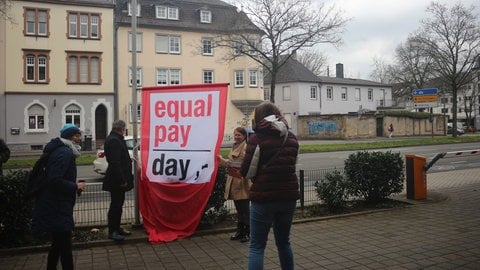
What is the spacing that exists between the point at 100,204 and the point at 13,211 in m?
2.19

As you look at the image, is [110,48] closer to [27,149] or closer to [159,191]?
[27,149]

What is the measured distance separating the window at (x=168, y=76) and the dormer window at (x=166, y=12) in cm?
529

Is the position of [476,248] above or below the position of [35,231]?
below

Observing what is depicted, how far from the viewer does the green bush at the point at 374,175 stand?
28.8 ft

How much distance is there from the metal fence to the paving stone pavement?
1052 millimetres

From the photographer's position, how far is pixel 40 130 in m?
35.5

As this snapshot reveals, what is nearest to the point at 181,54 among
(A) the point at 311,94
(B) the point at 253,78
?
(B) the point at 253,78

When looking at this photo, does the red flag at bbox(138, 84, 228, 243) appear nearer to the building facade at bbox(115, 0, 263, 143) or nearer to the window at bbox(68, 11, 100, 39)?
the building facade at bbox(115, 0, 263, 143)

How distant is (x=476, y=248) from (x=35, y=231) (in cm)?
550

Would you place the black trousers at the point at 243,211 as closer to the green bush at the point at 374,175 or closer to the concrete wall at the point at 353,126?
the green bush at the point at 374,175

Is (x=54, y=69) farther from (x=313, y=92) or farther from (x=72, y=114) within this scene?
(x=313, y=92)

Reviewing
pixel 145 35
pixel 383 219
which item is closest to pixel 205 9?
pixel 145 35

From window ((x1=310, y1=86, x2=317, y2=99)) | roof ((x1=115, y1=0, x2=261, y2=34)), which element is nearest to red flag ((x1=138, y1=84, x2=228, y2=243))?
roof ((x1=115, y1=0, x2=261, y2=34))

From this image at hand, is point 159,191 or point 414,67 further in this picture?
point 414,67
